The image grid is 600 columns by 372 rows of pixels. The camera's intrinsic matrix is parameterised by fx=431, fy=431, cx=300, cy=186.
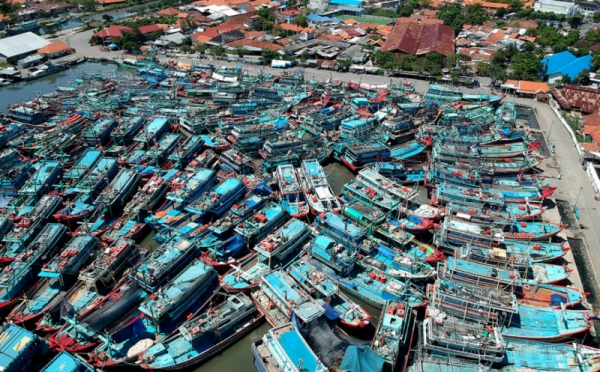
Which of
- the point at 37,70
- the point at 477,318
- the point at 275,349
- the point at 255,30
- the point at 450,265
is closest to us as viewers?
the point at 275,349

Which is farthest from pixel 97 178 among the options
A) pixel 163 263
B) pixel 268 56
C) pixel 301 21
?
pixel 301 21

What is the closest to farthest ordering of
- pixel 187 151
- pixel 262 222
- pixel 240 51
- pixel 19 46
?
pixel 262 222, pixel 187 151, pixel 240 51, pixel 19 46

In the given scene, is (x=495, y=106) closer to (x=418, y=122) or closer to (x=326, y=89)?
(x=418, y=122)

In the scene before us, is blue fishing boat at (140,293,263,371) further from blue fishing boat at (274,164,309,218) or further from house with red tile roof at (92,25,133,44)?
house with red tile roof at (92,25,133,44)

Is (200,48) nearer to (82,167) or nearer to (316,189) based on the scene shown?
(82,167)

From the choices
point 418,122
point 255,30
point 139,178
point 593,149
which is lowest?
point 593,149

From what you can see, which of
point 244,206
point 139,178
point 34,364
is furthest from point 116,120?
point 34,364

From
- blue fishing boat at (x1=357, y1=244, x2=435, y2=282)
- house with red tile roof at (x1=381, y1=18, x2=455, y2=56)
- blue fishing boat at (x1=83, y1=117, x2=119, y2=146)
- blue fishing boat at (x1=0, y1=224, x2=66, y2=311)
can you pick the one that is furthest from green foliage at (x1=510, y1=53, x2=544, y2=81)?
blue fishing boat at (x1=0, y1=224, x2=66, y2=311)

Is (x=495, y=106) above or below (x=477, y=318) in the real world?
above
